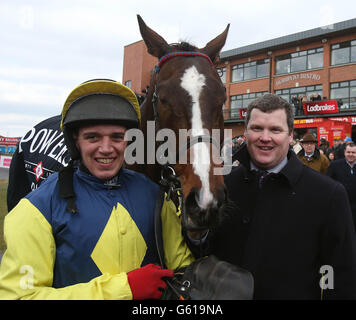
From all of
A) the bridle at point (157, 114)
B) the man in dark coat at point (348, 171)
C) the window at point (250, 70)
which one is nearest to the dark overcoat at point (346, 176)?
the man in dark coat at point (348, 171)

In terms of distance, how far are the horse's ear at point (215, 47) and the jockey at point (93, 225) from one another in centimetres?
92

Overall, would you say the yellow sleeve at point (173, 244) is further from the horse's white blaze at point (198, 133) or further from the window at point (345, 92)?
the window at point (345, 92)

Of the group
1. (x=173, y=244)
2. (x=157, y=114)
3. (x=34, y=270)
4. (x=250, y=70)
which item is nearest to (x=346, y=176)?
(x=157, y=114)

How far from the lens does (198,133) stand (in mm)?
1833

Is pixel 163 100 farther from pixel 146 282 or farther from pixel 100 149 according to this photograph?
pixel 146 282

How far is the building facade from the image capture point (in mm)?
20500

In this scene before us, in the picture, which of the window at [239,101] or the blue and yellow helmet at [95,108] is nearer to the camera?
the blue and yellow helmet at [95,108]

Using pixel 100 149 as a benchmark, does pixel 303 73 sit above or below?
above

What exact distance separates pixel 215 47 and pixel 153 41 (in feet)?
1.70

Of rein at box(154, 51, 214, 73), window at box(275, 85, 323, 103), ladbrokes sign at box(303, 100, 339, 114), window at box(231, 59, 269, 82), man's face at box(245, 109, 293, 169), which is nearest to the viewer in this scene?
man's face at box(245, 109, 293, 169)

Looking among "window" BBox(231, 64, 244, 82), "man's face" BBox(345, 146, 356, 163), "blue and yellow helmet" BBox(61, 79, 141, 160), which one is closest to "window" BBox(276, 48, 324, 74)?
"window" BBox(231, 64, 244, 82)

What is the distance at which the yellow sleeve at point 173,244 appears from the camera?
5.70 feet

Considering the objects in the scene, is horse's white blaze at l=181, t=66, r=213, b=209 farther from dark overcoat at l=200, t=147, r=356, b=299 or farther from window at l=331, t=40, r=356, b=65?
window at l=331, t=40, r=356, b=65

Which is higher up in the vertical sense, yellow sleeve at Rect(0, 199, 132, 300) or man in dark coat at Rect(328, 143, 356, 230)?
man in dark coat at Rect(328, 143, 356, 230)
